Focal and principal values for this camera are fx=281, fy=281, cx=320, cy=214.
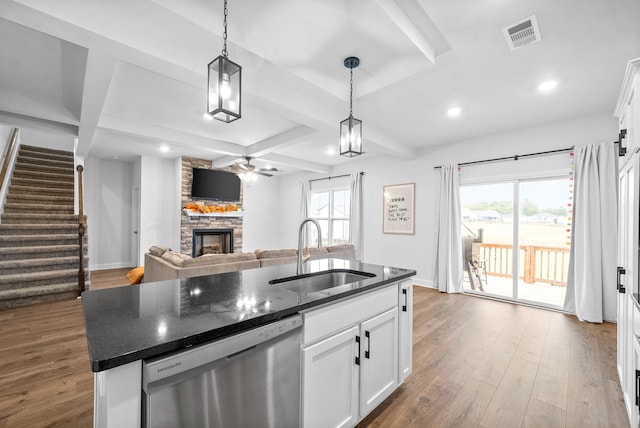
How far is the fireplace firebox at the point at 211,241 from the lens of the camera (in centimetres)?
648

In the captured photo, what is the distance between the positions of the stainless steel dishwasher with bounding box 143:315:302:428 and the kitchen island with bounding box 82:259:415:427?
34mm

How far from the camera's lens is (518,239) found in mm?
4273

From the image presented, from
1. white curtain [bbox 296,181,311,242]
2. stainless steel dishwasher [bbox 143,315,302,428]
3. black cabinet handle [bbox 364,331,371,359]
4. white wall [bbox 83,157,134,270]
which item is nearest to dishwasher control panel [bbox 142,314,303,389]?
stainless steel dishwasher [bbox 143,315,302,428]

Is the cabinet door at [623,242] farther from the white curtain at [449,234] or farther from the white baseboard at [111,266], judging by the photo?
the white baseboard at [111,266]

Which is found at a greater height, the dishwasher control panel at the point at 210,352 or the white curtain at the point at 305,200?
the white curtain at the point at 305,200

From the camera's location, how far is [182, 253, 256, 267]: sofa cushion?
3161mm

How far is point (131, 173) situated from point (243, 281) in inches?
273

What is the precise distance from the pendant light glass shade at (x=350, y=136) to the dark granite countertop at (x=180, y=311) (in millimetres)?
1060

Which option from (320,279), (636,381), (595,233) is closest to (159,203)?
(320,279)

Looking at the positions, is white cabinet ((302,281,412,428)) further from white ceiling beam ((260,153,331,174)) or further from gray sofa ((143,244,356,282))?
white ceiling beam ((260,153,331,174))

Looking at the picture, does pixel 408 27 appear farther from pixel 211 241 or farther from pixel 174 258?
pixel 211 241

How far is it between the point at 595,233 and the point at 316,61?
3986mm

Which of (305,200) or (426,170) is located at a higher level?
(426,170)

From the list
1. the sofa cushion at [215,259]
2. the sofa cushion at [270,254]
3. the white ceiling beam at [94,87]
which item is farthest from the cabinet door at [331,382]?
the white ceiling beam at [94,87]
